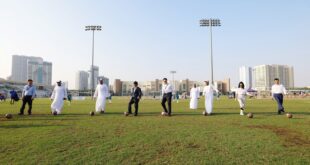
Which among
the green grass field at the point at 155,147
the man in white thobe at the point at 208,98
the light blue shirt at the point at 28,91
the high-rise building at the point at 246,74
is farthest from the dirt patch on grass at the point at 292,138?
the high-rise building at the point at 246,74

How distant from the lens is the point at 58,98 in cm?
1509

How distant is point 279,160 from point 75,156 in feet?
14.4

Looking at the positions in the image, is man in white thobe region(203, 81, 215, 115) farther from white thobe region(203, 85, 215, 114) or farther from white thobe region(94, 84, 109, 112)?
white thobe region(94, 84, 109, 112)

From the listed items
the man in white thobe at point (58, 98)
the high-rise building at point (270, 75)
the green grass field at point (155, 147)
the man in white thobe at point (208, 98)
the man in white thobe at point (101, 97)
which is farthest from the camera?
the high-rise building at point (270, 75)

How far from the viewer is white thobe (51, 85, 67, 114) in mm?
14625

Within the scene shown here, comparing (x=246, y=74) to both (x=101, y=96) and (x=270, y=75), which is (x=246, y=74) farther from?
(x=101, y=96)

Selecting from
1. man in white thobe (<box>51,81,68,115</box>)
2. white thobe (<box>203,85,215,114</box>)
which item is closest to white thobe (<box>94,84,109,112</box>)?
man in white thobe (<box>51,81,68,115</box>)

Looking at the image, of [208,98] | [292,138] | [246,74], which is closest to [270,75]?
[246,74]

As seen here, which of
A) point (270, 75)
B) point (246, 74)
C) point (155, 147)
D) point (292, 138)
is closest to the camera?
point (155, 147)

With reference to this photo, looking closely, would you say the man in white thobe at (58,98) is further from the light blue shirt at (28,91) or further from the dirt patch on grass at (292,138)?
the dirt patch on grass at (292,138)

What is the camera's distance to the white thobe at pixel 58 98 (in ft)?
48.0

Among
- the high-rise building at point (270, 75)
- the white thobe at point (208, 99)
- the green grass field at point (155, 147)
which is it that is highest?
the high-rise building at point (270, 75)

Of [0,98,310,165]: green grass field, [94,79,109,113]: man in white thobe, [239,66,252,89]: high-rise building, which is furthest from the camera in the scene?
[239,66,252,89]: high-rise building

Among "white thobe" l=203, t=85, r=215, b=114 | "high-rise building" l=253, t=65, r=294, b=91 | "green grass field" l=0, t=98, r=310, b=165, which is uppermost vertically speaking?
"high-rise building" l=253, t=65, r=294, b=91
